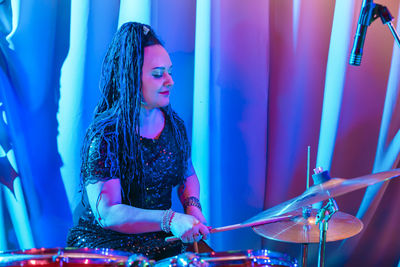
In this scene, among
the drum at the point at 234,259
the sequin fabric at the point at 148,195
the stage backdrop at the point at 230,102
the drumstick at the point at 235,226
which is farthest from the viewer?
the stage backdrop at the point at 230,102

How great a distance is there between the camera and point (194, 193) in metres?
1.67

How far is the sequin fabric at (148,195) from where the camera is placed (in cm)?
144

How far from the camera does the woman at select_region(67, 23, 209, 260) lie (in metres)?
1.41

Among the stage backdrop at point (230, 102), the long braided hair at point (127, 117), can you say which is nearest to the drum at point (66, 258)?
the long braided hair at point (127, 117)

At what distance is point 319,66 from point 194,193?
30.5 inches

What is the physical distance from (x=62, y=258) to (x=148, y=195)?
1.61 feet

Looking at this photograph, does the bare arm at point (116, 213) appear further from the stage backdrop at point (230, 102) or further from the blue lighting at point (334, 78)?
the blue lighting at point (334, 78)

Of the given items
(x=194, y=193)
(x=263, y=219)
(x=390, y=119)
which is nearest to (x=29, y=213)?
(x=194, y=193)

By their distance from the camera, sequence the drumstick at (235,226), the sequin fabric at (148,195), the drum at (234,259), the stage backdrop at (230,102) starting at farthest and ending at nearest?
the stage backdrop at (230,102), the sequin fabric at (148,195), the drumstick at (235,226), the drum at (234,259)

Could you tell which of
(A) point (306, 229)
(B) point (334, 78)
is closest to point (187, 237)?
(A) point (306, 229)

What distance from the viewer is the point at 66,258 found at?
108cm

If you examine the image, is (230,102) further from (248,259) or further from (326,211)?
(248,259)

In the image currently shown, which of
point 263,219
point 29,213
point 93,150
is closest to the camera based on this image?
point 263,219

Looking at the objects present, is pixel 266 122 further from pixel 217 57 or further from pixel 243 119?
pixel 217 57
